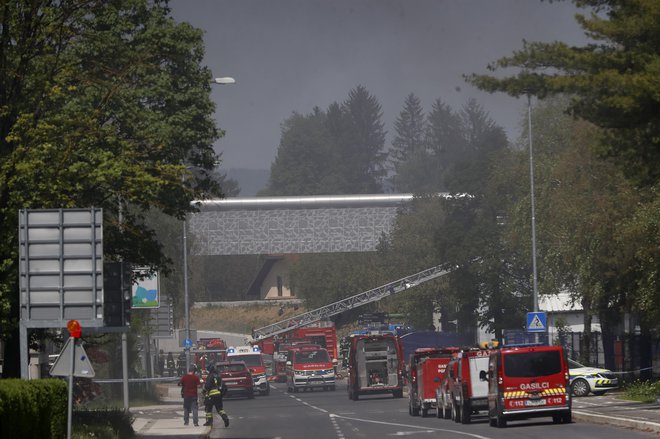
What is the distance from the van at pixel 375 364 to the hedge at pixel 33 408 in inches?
1327

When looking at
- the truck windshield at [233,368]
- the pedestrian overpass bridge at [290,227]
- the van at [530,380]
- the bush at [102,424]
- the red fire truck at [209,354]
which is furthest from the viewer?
the pedestrian overpass bridge at [290,227]

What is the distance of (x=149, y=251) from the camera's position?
106 ft

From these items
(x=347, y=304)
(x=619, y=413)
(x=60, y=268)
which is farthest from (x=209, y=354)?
(x=60, y=268)

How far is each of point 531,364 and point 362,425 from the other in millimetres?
7065

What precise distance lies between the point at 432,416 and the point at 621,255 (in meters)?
9.16

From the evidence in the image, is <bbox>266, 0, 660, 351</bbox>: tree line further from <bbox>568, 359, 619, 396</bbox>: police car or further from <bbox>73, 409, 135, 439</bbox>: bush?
<bbox>73, 409, 135, 439</bbox>: bush

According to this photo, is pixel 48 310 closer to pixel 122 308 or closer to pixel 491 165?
pixel 122 308

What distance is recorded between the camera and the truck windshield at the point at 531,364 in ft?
107

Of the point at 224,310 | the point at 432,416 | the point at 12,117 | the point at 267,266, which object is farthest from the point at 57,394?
the point at 267,266

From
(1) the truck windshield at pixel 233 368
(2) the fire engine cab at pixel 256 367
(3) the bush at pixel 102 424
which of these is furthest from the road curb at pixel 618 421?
(2) the fire engine cab at pixel 256 367

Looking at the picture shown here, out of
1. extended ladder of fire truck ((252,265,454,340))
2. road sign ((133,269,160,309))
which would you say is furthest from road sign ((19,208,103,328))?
extended ladder of fire truck ((252,265,454,340))

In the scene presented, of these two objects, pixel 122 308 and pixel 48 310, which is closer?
pixel 48 310

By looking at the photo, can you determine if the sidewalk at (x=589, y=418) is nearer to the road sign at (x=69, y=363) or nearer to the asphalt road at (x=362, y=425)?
the asphalt road at (x=362, y=425)

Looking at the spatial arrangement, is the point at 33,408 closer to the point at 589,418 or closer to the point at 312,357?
the point at 589,418
